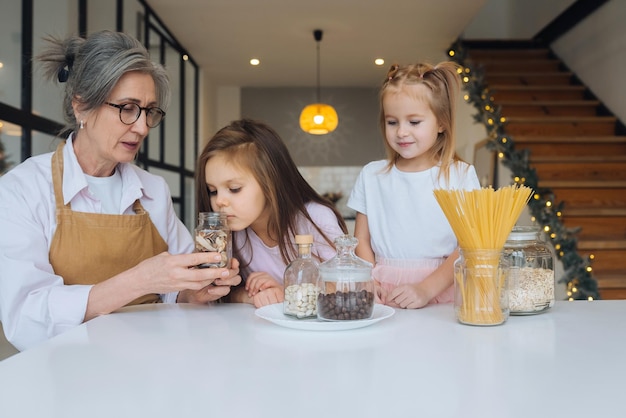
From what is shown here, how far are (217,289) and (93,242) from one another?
360mm

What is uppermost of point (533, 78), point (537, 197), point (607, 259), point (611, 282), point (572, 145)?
point (533, 78)

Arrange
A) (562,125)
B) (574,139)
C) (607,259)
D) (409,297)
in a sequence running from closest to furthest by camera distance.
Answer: (409,297) < (607,259) < (574,139) < (562,125)

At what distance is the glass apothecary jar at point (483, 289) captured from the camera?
3.75ft

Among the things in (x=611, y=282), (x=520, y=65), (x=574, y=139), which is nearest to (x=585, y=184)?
(x=574, y=139)

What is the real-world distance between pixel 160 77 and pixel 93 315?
726 mm

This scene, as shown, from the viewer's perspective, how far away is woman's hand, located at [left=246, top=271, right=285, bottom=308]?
1405mm

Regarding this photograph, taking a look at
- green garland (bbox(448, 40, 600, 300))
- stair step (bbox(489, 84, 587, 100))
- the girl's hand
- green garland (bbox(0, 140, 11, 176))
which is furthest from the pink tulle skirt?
stair step (bbox(489, 84, 587, 100))

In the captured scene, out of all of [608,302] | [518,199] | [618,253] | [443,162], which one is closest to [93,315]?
[518,199]

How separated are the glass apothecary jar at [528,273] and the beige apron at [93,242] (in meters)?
0.92

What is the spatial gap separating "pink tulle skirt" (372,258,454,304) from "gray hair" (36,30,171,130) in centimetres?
88

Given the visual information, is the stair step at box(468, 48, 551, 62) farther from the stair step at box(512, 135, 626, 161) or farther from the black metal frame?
the black metal frame

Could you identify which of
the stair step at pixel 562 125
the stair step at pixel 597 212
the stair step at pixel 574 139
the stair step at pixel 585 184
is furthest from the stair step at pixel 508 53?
the stair step at pixel 597 212

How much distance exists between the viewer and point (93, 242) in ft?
4.95

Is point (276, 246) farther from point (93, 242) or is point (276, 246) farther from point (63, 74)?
point (63, 74)
